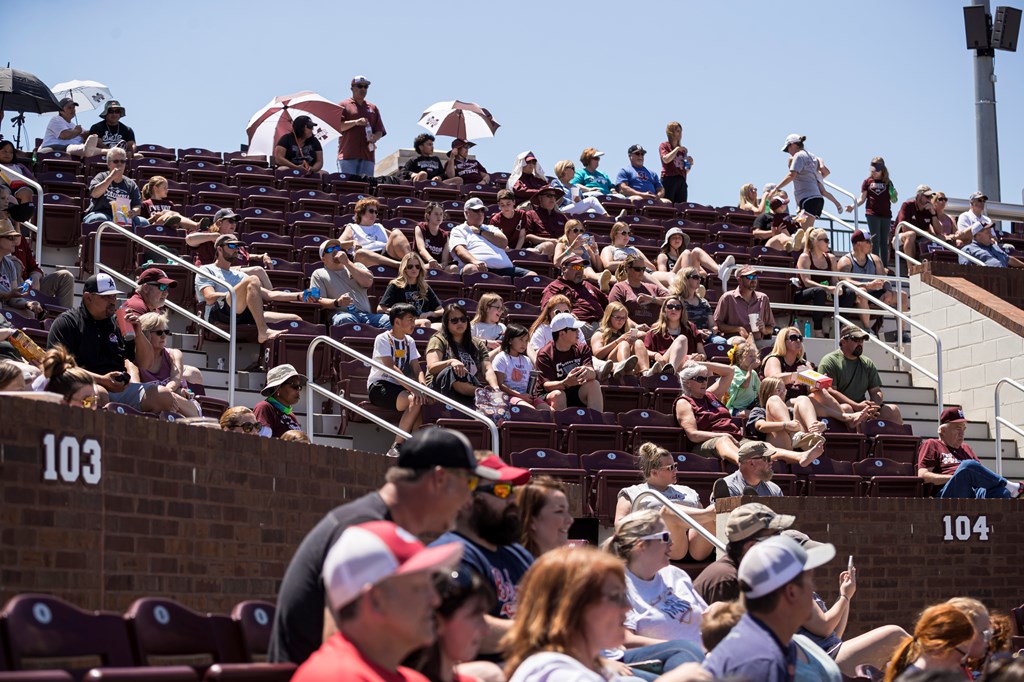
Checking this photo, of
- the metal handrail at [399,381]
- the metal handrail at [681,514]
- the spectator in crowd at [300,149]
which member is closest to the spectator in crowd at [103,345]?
the metal handrail at [399,381]

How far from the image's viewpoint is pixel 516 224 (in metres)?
17.4

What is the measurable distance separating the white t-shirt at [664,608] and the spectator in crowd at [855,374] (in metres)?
7.04

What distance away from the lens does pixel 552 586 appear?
4672 millimetres

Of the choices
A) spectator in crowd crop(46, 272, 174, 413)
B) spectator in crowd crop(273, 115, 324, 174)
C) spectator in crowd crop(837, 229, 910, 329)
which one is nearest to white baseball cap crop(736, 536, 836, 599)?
spectator in crowd crop(46, 272, 174, 413)

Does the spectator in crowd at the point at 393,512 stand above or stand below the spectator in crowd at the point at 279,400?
below

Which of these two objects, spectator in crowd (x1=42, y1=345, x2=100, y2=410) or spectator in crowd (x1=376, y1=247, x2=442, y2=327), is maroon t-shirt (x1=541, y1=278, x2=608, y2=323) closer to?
spectator in crowd (x1=376, y1=247, x2=442, y2=327)

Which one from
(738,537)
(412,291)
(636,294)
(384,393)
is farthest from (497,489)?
(636,294)

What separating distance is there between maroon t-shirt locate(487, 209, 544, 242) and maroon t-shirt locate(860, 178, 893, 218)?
4.99 metres

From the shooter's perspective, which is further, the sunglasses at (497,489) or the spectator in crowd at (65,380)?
the spectator in crowd at (65,380)

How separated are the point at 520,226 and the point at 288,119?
16.3 feet

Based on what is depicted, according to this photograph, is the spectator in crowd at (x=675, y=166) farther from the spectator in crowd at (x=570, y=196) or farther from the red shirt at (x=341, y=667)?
the red shirt at (x=341, y=667)

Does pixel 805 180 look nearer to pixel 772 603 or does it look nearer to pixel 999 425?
pixel 999 425

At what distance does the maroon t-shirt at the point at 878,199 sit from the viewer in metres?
19.6

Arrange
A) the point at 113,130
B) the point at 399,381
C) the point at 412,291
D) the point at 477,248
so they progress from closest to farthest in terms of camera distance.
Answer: the point at 399,381
the point at 412,291
the point at 477,248
the point at 113,130
